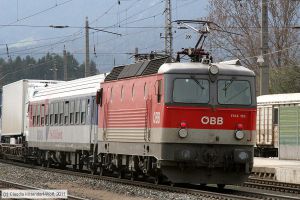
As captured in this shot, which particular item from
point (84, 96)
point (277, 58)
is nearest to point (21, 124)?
point (84, 96)

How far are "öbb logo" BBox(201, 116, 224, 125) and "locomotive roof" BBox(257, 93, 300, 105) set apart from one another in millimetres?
15130

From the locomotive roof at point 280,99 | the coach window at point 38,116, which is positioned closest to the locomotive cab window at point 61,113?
the coach window at point 38,116

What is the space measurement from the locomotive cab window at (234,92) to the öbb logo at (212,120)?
0.43 m

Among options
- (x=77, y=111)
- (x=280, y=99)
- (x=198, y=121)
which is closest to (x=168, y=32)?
(x=280, y=99)

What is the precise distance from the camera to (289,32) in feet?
169

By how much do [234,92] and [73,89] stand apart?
31.9ft

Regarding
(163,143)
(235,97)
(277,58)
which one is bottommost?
(163,143)

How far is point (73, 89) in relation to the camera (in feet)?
84.3

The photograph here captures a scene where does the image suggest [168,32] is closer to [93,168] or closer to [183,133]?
[93,168]

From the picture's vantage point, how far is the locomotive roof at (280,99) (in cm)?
3167

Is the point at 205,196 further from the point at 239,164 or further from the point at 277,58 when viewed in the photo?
the point at 277,58

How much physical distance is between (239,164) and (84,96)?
833 centimetres

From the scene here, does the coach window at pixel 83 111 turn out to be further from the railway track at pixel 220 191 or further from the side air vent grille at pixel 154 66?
the side air vent grille at pixel 154 66

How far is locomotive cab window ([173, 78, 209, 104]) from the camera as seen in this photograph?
1681cm
